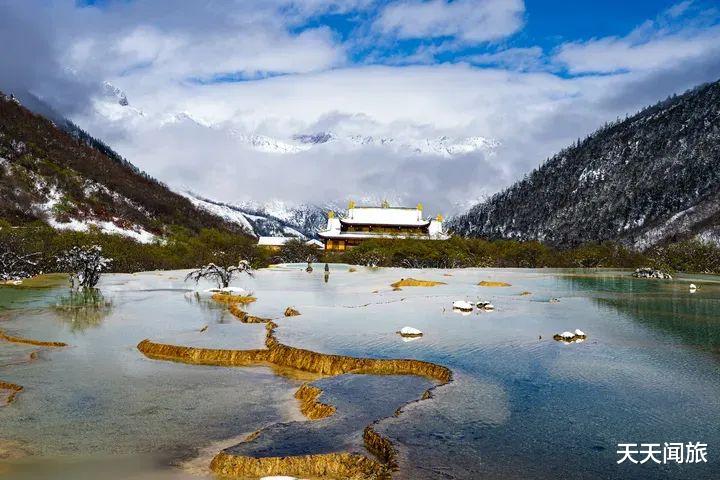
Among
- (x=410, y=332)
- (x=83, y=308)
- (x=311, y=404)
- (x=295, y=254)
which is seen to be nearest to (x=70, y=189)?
(x=295, y=254)

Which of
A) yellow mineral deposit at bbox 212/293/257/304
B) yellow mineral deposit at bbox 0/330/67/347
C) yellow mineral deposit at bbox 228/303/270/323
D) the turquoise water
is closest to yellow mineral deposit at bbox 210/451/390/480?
the turquoise water

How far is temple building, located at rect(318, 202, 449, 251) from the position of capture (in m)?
122

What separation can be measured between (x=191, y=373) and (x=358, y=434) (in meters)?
9.36

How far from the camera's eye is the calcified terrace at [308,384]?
12.9m

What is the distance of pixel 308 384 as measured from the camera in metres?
19.3

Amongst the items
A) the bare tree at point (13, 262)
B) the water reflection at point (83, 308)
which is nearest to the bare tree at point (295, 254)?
the bare tree at point (13, 262)

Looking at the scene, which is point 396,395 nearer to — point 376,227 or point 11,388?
point 11,388

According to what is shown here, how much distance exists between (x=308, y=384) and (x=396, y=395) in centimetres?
296

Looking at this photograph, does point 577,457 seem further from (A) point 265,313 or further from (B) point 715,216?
(B) point 715,216

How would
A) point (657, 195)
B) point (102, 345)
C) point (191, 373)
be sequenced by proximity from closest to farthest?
point (191, 373)
point (102, 345)
point (657, 195)

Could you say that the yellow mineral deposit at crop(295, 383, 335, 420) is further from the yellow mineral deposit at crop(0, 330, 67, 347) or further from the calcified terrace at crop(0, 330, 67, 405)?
the yellow mineral deposit at crop(0, 330, 67, 347)

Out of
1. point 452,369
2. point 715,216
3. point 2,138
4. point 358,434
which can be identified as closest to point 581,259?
point 715,216

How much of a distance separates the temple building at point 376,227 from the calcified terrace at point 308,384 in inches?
3532

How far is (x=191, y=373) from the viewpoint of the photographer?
71.6 feet
